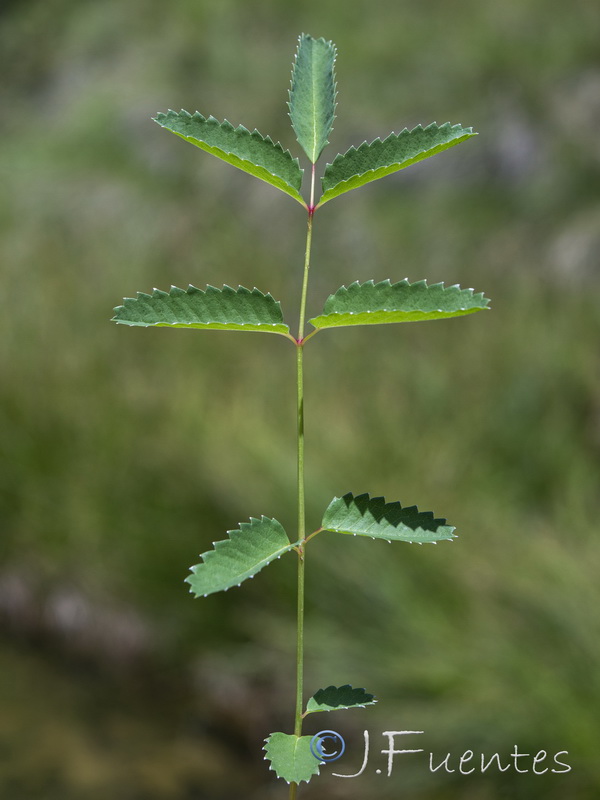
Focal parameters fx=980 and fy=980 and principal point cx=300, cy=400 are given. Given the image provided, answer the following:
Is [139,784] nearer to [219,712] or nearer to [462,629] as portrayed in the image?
[219,712]

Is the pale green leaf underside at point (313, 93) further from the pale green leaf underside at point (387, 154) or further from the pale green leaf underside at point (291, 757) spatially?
the pale green leaf underside at point (291, 757)

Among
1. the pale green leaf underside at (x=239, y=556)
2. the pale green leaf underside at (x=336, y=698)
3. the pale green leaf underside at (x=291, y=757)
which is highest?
the pale green leaf underside at (x=239, y=556)

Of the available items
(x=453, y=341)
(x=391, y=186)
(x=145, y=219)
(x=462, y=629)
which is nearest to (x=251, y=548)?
(x=462, y=629)

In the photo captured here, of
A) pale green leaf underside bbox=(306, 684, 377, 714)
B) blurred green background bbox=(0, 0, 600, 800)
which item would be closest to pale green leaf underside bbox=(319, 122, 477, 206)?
pale green leaf underside bbox=(306, 684, 377, 714)

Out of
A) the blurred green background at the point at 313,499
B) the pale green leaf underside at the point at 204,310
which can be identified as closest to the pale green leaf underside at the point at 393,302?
the pale green leaf underside at the point at 204,310

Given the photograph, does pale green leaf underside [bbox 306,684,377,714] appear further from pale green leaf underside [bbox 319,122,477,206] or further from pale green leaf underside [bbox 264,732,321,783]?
pale green leaf underside [bbox 319,122,477,206]

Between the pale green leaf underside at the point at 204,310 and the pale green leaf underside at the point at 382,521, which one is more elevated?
the pale green leaf underside at the point at 204,310

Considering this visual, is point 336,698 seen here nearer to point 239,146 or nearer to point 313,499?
point 239,146
